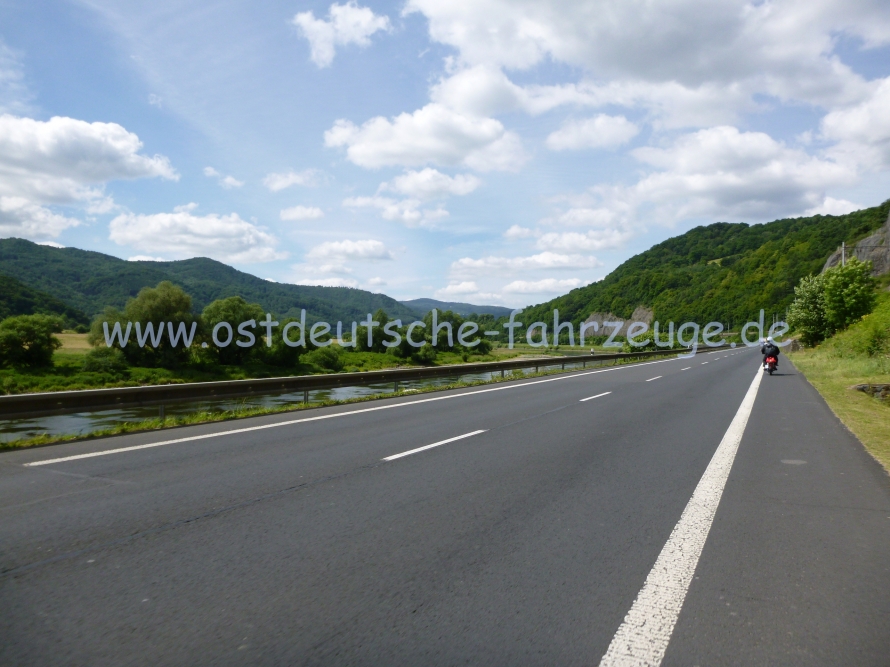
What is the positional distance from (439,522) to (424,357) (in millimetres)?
81922

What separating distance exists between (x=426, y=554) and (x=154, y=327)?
6670 centimetres

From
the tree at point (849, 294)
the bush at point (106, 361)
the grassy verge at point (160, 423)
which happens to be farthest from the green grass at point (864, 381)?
the bush at point (106, 361)

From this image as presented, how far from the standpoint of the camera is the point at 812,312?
2096 inches

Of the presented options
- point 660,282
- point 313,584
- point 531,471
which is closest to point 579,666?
point 313,584

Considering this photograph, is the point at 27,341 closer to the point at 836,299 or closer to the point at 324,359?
the point at 324,359

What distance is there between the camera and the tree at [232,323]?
6712cm

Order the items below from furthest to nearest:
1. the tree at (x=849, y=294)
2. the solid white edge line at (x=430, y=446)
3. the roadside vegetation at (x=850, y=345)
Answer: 1. the tree at (x=849, y=294)
2. the roadside vegetation at (x=850, y=345)
3. the solid white edge line at (x=430, y=446)

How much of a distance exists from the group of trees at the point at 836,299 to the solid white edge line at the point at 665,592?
48.5 meters

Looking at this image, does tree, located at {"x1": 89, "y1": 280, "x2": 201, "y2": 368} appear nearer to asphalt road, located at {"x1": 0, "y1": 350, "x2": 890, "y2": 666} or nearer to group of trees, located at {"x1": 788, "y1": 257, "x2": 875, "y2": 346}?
asphalt road, located at {"x1": 0, "y1": 350, "x2": 890, "y2": 666}

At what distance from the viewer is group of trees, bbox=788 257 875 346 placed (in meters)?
45.1

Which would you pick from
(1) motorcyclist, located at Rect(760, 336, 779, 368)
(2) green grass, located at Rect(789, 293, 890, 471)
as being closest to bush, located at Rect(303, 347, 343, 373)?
(1) motorcyclist, located at Rect(760, 336, 779, 368)

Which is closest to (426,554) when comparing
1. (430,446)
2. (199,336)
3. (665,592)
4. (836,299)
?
(665,592)

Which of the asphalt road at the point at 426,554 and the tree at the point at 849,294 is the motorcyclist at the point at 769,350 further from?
the tree at the point at 849,294

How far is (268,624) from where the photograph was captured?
3080 mm
